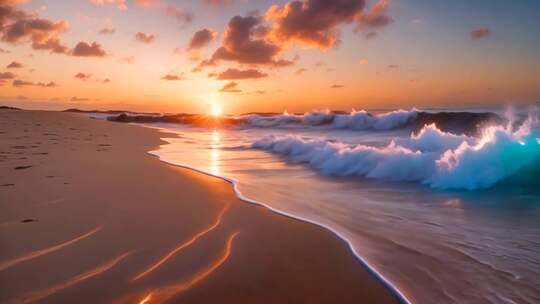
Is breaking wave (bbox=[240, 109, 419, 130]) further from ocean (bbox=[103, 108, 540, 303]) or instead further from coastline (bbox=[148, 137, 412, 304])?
coastline (bbox=[148, 137, 412, 304])

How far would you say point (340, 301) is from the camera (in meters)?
2.47

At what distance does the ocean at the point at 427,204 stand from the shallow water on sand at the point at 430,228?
1cm

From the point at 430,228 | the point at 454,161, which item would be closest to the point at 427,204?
the point at 430,228

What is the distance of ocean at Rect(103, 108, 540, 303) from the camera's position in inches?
114

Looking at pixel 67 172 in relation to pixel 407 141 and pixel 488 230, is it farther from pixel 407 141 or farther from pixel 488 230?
pixel 407 141

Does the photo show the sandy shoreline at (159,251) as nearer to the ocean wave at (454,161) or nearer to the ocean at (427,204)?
the ocean at (427,204)

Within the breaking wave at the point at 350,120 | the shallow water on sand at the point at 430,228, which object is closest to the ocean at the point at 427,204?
the shallow water on sand at the point at 430,228

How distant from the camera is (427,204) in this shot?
5.35m

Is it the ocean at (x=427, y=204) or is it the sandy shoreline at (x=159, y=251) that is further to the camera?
the ocean at (x=427, y=204)

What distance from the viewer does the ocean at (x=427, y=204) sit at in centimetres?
289

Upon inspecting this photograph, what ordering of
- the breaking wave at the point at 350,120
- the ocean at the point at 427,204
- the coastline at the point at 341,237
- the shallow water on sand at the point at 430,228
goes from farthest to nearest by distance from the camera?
the breaking wave at the point at 350,120 < the ocean at the point at 427,204 < the shallow water on sand at the point at 430,228 < the coastline at the point at 341,237

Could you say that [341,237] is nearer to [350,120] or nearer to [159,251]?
[159,251]

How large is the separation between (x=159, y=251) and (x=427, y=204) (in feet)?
12.5

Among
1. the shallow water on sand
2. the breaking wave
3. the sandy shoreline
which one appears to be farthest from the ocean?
the breaking wave
